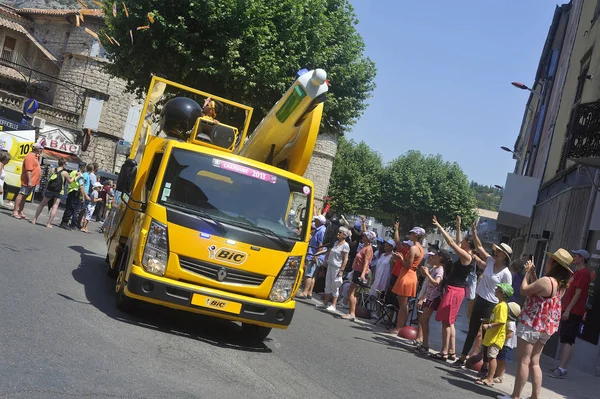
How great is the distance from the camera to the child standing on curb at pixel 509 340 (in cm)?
1023

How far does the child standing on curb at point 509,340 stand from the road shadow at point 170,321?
3.21 meters

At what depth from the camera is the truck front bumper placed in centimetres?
853

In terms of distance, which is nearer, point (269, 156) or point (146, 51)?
point (269, 156)

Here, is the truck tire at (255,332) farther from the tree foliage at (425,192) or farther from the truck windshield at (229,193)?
the tree foliage at (425,192)

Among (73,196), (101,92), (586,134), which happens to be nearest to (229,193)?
(586,134)

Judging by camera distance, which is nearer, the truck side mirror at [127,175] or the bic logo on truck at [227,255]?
the bic logo on truck at [227,255]

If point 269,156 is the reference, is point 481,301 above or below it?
below

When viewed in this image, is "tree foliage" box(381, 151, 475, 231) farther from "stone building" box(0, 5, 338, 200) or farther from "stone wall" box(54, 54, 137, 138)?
"stone wall" box(54, 54, 137, 138)

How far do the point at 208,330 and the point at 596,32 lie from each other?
15.0 m

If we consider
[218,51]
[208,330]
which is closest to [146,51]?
[218,51]

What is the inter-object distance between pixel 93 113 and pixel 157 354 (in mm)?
43264

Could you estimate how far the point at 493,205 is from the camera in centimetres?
19825

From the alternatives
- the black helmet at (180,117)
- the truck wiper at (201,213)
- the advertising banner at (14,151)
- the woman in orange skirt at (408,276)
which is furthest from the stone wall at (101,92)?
the truck wiper at (201,213)

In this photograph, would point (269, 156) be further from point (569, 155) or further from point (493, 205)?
point (493, 205)
